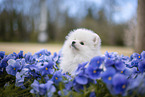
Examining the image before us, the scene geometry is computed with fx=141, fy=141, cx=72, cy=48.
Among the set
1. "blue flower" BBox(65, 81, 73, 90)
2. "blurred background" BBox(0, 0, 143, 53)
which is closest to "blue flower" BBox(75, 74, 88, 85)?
"blue flower" BBox(65, 81, 73, 90)

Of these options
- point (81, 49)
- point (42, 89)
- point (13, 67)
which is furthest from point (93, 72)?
point (13, 67)

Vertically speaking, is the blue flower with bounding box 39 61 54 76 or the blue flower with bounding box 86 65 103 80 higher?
the blue flower with bounding box 86 65 103 80

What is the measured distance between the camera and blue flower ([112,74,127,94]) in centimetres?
97

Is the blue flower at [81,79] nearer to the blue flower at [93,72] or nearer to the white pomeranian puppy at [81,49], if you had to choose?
the blue flower at [93,72]

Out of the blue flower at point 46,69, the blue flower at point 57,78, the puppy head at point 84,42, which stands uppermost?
the puppy head at point 84,42

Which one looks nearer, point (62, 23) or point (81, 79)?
point (81, 79)

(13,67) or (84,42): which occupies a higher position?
(84,42)

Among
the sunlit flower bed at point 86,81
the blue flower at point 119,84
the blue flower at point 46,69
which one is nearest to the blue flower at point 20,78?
the sunlit flower bed at point 86,81

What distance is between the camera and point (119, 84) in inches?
38.5

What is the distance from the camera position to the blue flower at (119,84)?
97 cm

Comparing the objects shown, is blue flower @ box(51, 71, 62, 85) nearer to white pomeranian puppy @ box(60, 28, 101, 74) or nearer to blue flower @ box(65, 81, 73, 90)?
blue flower @ box(65, 81, 73, 90)

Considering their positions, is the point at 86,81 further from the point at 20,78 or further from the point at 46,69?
the point at 20,78

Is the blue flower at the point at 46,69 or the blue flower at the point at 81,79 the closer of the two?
the blue flower at the point at 81,79

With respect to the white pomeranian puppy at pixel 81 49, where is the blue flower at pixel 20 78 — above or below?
below
